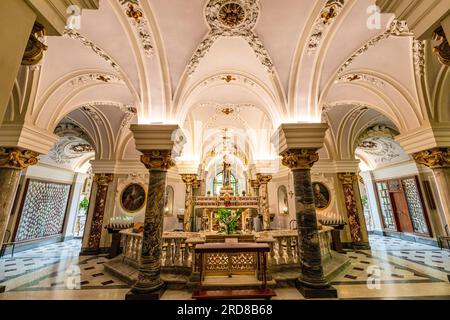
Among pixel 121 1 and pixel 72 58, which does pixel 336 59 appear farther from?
pixel 72 58

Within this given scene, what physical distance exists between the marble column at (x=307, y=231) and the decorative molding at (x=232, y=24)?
2283 millimetres

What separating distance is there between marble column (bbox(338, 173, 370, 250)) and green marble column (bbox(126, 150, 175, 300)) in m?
8.05

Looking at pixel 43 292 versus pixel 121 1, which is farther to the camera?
pixel 43 292

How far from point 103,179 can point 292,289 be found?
841 centimetres

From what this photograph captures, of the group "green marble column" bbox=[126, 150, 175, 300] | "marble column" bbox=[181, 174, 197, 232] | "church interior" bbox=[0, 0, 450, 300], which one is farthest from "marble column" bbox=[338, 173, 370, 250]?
"green marble column" bbox=[126, 150, 175, 300]

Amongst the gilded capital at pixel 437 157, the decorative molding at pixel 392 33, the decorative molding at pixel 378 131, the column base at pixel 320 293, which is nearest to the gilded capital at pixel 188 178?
the column base at pixel 320 293

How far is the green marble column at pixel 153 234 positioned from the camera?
3611 mm

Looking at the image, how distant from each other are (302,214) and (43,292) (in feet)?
19.2

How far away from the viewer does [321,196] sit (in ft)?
29.1

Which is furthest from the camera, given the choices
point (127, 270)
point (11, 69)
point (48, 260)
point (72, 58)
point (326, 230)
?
point (48, 260)

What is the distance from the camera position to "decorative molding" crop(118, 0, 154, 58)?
3344mm

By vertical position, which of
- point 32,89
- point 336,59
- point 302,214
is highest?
point 336,59

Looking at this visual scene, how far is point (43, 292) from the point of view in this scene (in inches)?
162

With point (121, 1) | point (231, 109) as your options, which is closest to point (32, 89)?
point (121, 1)
